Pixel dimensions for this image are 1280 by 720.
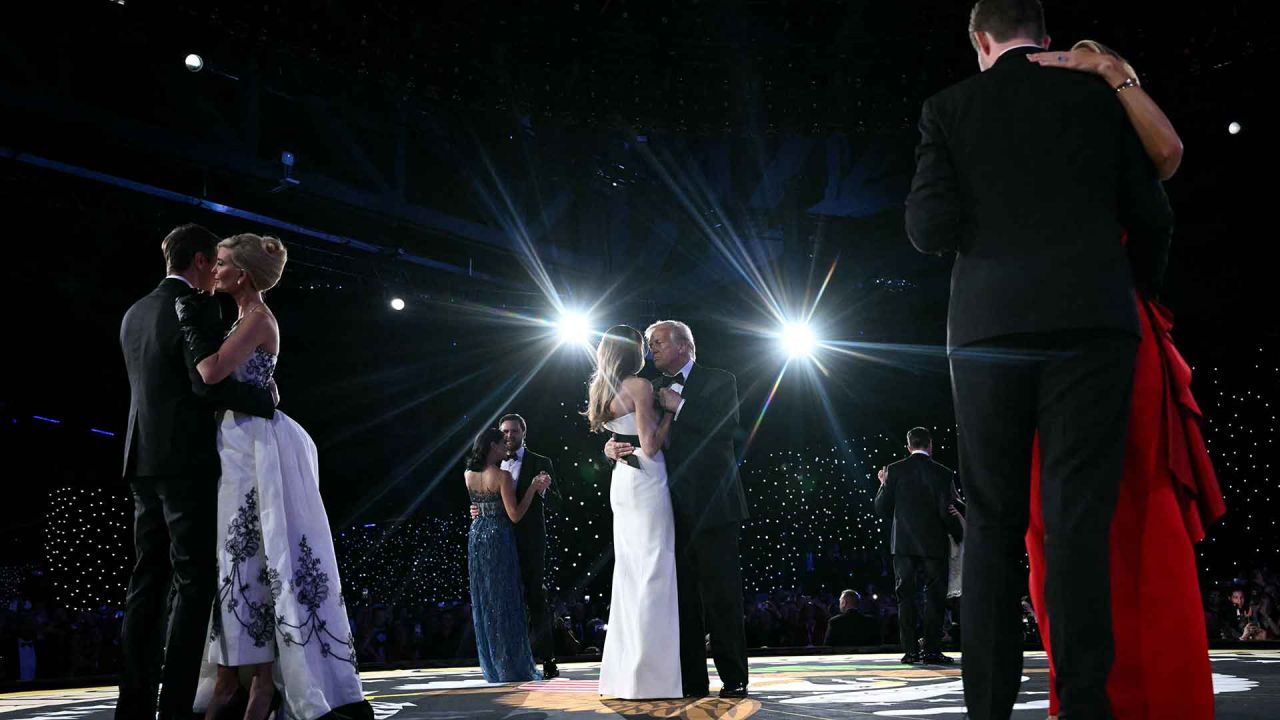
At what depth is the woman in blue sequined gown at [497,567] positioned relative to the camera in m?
6.02

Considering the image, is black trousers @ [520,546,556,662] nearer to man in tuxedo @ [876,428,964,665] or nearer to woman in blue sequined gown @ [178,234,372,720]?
man in tuxedo @ [876,428,964,665]

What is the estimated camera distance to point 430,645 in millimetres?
11656

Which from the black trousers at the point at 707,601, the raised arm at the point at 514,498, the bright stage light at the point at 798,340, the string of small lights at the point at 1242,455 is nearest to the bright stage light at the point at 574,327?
the bright stage light at the point at 798,340

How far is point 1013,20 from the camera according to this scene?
230cm

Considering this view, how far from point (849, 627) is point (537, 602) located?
3797 millimetres

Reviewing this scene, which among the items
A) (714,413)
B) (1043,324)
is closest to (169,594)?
(714,413)

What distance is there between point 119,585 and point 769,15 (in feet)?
38.5

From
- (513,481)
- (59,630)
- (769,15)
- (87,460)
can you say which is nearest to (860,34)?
(769,15)

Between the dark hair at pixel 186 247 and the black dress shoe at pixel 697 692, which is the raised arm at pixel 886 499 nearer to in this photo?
the black dress shoe at pixel 697 692

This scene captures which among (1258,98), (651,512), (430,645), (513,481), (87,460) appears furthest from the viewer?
(87,460)

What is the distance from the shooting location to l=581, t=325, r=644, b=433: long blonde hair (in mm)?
4598

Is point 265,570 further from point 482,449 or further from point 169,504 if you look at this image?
point 482,449

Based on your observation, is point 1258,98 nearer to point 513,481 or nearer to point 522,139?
point 522,139

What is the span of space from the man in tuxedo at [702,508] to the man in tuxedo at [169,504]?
5.84 feet
